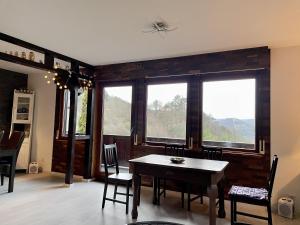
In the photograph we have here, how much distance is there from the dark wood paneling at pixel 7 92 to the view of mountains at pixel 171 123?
2.64 meters

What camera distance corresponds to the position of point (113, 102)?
16.6ft

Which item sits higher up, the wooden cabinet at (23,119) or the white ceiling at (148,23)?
the white ceiling at (148,23)

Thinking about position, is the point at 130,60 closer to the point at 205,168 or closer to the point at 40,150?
the point at 205,168

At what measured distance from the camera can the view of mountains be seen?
387cm

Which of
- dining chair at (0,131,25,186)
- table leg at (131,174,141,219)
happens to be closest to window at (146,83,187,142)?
table leg at (131,174,141,219)

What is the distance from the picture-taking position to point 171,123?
443cm

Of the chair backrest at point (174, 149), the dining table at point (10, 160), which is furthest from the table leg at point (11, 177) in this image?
the chair backrest at point (174, 149)

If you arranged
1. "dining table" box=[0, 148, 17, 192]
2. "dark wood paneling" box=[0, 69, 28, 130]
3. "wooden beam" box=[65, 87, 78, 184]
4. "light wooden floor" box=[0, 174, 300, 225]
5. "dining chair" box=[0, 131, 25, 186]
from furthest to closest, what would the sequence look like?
"dark wood paneling" box=[0, 69, 28, 130] → "wooden beam" box=[65, 87, 78, 184] → "dining chair" box=[0, 131, 25, 186] → "dining table" box=[0, 148, 17, 192] → "light wooden floor" box=[0, 174, 300, 225]

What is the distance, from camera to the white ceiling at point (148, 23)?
2436 millimetres

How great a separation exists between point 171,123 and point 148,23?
2130mm

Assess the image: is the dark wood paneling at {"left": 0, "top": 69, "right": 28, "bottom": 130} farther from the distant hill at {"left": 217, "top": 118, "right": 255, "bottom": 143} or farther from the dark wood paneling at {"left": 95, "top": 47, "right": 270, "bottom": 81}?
the distant hill at {"left": 217, "top": 118, "right": 255, "bottom": 143}

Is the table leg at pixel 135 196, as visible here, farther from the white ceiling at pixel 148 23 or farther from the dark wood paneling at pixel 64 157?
the dark wood paneling at pixel 64 157

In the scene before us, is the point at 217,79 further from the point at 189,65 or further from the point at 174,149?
the point at 174,149

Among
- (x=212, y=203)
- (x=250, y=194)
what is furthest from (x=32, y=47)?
(x=250, y=194)
